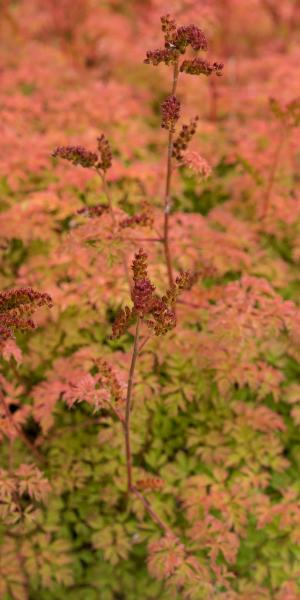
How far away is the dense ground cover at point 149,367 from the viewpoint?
3.30 m

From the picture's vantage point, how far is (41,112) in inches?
223

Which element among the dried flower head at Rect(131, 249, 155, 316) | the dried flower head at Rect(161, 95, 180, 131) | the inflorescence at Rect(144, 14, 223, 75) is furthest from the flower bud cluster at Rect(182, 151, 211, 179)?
the dried flower head at Rect(131, 249, 155, 316)

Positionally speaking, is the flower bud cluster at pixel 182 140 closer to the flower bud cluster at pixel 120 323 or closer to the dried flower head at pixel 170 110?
the dried flower head at pixel 170 110

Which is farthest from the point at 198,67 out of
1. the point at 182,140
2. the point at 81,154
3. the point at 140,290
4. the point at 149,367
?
the point at 149,367

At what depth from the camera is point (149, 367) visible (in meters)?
3.80

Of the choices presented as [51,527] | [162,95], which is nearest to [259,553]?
[51,527]

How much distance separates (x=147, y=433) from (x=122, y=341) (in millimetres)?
→ 706

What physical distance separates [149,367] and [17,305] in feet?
4.57

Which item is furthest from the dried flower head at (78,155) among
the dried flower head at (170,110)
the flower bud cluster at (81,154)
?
the dried flower head at (170,110)

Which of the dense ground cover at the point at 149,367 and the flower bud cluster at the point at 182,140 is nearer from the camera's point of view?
the flower bud cluster at the point at 182,140

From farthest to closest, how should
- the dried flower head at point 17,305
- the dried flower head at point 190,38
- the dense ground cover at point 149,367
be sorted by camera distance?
1. the dense ground cover at point 149,367
2. the dried flower head at point 190,38
3. the dried flower head at point 17,305

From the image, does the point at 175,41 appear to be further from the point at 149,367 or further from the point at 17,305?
the point at 149,367

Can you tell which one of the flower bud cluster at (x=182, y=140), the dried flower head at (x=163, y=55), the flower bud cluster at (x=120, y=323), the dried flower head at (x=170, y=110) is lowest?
the flower bud cluster at (x=120, y=323)

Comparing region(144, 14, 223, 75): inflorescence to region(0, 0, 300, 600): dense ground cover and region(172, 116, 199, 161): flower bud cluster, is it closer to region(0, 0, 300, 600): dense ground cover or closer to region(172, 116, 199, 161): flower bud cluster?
region(0, 0, 300, 600): dense ground cover
